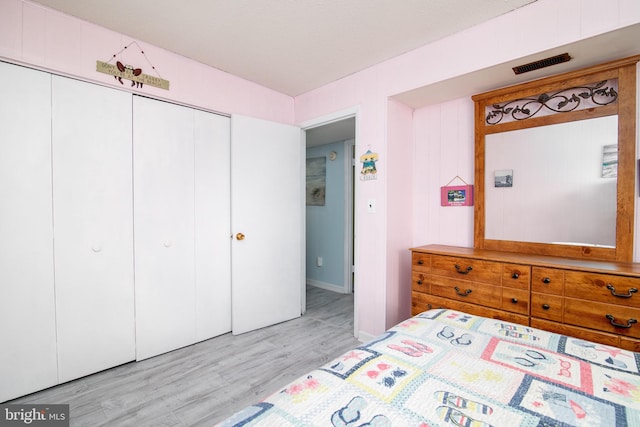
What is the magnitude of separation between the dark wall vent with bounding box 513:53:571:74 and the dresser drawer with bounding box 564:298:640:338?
59.6 inches

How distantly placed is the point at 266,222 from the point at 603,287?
2613 millimetres

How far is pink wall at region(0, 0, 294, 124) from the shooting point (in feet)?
6.07

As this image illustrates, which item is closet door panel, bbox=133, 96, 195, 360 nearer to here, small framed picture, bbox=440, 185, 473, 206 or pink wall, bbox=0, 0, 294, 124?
pink wall, bbox=0, 0, 294, 124

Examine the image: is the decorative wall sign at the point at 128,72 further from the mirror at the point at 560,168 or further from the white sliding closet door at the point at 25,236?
the mirror at the point at 560,168

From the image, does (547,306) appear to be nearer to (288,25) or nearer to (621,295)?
(621,295)

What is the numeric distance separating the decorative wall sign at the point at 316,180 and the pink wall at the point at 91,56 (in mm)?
1858

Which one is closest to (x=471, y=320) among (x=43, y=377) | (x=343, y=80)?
(x=343, y=80)

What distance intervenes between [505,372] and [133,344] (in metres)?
2.57

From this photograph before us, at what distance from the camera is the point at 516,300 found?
6.26 feet

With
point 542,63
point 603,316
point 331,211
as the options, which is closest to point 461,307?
point 603,316

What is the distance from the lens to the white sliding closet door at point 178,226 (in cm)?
240

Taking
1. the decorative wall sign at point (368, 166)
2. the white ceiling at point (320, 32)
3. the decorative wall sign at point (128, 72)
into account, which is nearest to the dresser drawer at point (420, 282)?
the decorative wall sign at point (368, 166)

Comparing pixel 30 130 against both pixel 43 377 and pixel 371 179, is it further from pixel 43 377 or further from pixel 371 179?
pixel 371 179

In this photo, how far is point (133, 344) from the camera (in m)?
2.35
